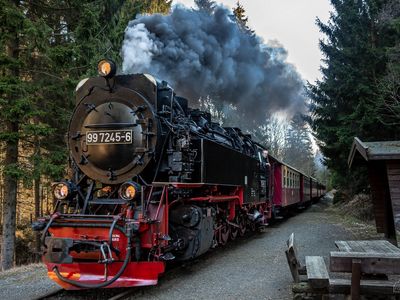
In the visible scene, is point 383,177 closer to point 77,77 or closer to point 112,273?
point 112,273

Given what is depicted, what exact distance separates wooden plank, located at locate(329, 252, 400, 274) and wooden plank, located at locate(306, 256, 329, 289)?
0.53ft

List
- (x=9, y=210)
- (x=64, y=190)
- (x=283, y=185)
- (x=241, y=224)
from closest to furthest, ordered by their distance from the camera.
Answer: (x=64, y=190), (x=241, y=224), (x=9, y=210), (x=283, y=185)

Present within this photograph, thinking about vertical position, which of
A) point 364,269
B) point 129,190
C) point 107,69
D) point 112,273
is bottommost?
point 112,273

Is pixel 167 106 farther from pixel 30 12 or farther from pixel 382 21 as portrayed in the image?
pixel 382 21

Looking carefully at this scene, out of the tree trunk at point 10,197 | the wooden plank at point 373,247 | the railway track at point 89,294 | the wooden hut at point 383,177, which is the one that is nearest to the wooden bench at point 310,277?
the wooden plank at point 373,247

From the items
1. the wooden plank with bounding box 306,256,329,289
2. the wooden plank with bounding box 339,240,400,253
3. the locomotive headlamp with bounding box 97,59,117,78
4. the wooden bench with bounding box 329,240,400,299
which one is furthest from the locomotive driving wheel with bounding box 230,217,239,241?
the wooden bench with bounding box 329,240,400,299

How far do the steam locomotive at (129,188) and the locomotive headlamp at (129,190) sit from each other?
0.05 feet

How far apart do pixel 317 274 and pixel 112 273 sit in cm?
270

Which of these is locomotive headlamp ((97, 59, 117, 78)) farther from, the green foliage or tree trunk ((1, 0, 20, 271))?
the green foliage

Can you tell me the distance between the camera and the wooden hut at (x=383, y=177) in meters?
7.46

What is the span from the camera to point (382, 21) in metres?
13.6

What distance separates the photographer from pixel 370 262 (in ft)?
14.5

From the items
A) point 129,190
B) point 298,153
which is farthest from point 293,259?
point 298,153

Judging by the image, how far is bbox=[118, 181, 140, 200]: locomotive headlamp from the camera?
18.7 ft
